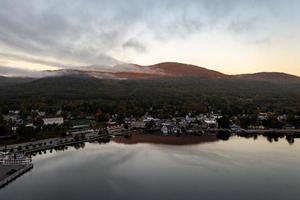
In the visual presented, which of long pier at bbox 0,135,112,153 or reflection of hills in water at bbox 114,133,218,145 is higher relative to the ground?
long pier at bbox 0,135,112,153

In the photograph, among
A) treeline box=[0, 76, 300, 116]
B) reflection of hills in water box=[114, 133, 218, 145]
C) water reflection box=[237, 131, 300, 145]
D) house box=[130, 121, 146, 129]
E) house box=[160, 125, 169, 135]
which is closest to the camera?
reflection of hills in water box=[114, 133, 218, 145]

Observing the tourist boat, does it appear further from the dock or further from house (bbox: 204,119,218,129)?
house (bbox: 204,119,218,129)

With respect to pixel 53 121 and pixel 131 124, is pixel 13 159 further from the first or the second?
pixel 131 124

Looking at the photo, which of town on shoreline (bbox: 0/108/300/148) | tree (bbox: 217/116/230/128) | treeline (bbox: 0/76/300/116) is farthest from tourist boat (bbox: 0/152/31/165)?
tree (bbox: 217/116/230/128)

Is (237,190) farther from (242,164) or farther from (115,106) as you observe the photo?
(115,106)

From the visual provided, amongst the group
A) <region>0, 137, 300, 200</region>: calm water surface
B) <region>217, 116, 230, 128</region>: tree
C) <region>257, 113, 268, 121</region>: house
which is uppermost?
<region>257, 113, 268, 121</region>: house
